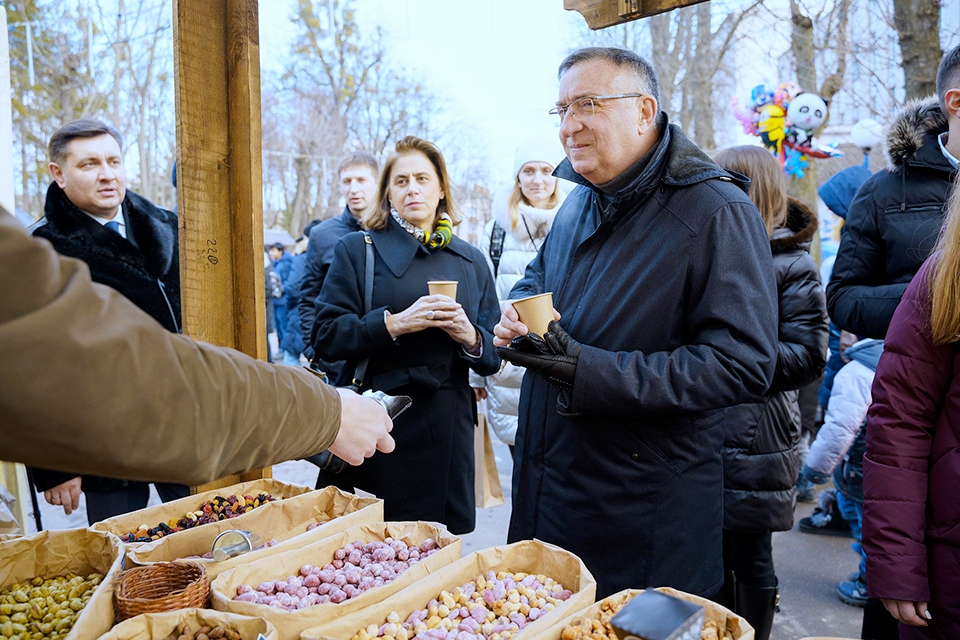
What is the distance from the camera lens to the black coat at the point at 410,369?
3146 millimetres

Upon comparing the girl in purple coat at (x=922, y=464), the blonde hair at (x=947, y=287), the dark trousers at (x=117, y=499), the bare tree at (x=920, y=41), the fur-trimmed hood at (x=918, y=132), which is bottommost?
the dark trousers at (x=117, y=499)

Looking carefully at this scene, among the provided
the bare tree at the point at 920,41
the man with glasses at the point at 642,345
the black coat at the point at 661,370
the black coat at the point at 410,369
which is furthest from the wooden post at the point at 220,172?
the bare tree at the point at 920,41

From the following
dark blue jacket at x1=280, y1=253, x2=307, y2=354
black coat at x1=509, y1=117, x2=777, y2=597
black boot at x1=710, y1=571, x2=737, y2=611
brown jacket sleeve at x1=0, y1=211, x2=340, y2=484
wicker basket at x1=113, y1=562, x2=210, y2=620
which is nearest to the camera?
brown jacket sleeve at x1=0, y1=211, x2=340, y2=484

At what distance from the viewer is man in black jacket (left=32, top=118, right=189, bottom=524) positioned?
327cm

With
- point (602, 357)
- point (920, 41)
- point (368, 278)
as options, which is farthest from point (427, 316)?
point (920, 41)

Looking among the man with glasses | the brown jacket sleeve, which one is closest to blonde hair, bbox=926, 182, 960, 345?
the man with glasses

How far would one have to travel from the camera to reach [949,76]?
2.35 m

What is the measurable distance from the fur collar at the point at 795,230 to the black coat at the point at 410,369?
1.37 metres

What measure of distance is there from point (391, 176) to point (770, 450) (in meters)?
2.13

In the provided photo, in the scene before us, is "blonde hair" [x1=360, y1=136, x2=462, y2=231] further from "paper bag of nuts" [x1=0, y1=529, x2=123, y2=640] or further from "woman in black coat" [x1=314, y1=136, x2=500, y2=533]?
"paper bag of nuts" [x1=0, y1=529, x2=123, y2=640]

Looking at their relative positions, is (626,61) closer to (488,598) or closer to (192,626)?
(488,598)

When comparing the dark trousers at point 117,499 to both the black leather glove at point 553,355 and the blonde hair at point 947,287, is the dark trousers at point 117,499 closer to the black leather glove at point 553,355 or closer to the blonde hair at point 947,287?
the black leather glove at point 553,355

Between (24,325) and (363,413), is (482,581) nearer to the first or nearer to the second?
(363,413)

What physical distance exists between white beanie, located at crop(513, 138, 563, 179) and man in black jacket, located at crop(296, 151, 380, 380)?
1000 millimetres
